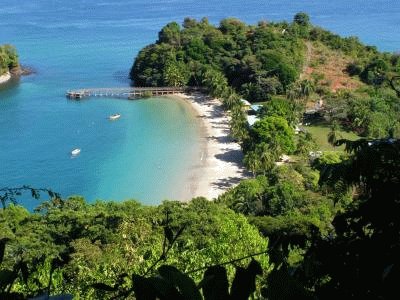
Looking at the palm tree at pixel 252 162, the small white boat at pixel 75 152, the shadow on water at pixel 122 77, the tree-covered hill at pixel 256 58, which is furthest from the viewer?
the shadow on water at pixel 122 77

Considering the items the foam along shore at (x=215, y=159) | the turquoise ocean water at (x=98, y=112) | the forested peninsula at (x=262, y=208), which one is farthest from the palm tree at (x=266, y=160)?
the turquoise ocean water at (x=98, y=112)

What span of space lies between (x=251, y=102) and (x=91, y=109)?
965cm

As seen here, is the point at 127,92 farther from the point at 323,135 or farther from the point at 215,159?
the point at 323,135

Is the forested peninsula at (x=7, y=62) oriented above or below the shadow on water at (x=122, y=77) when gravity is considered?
above

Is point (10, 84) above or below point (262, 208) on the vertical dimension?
above

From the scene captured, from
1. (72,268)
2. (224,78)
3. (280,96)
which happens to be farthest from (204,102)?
(72,268)

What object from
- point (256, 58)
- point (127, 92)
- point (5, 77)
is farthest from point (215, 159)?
point (5, 77)

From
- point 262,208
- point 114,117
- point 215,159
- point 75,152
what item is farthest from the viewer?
point 114,117

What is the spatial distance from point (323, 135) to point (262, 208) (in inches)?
430

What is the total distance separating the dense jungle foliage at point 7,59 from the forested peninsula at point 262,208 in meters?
8.72

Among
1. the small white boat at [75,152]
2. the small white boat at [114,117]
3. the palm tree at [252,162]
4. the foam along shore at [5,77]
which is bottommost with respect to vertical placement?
the small white boat at [75,152]

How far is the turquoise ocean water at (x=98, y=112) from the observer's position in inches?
977

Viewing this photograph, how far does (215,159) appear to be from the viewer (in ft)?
85.6

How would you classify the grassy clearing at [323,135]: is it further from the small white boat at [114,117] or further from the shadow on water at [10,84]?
the shadow on water at [10,84]
